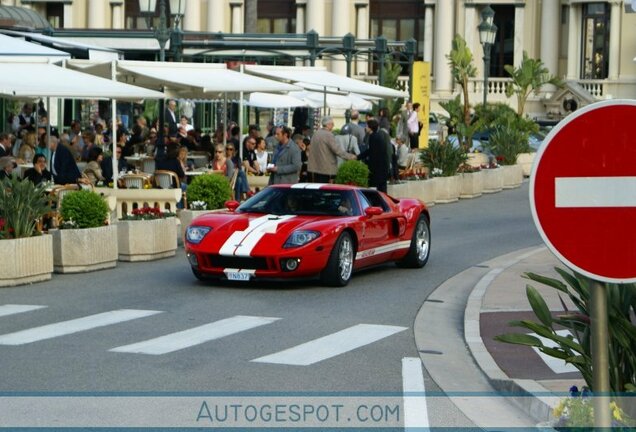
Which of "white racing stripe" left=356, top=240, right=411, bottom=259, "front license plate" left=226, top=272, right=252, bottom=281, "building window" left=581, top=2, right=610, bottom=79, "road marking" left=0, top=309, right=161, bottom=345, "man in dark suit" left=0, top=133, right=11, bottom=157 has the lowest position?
"road marking" left=0, top=309, right=161, bottom=345

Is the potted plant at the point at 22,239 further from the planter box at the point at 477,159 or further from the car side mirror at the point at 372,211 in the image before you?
the planter box at the point at 477,159

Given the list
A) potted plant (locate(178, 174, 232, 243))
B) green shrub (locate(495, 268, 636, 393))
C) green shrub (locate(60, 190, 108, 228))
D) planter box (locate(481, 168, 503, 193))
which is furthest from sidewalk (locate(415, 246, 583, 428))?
planter box (locate(481, 168, 503, 193))

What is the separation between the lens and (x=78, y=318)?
14031 mm

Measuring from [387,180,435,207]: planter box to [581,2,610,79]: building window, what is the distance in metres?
34.7

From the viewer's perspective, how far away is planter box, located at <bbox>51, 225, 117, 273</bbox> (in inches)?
707

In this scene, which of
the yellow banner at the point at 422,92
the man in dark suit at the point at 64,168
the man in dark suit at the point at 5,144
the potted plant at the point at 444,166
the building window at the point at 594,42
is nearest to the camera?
the man in dark suit at the point at 64,168

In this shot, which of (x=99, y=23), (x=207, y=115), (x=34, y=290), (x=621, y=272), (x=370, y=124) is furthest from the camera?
(x=99, y=23)

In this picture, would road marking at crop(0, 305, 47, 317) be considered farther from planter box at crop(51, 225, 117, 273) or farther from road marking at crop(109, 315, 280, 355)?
planter box at crop(51, 225, 117, 273)

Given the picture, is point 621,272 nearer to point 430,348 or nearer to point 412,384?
point 412,384

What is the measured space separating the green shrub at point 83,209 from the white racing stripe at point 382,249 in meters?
3.44

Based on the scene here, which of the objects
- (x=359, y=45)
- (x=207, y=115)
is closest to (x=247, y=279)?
(x=359, y=45)

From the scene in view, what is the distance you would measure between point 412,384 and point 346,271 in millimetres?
6328

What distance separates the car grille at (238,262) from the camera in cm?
1639

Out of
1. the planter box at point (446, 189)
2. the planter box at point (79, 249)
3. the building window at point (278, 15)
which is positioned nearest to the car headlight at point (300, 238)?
the planter box at point (79, 249)
